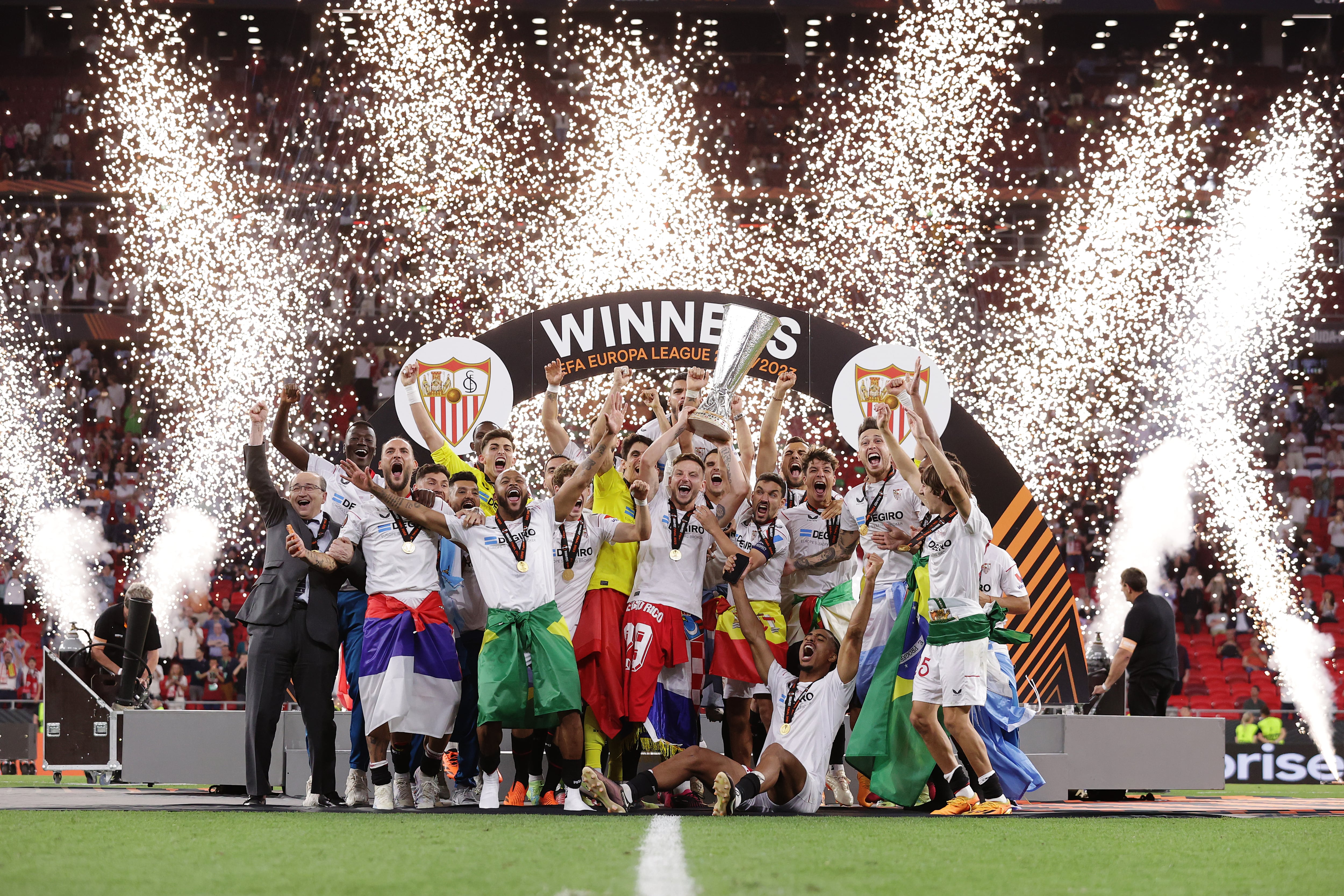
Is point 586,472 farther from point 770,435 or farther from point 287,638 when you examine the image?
point 287,638

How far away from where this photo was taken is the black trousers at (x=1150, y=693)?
1106 cm

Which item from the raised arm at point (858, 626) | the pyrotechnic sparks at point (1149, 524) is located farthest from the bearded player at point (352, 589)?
the pyrotechnic sparks at point (1149, 524)

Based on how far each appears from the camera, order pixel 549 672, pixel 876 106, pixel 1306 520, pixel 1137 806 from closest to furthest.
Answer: pixel 549 672 < pixel 1137 806 < pixel 1306 520 < pixel 876 106

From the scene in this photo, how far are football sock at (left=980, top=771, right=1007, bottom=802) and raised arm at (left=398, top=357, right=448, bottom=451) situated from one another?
3.80 meters

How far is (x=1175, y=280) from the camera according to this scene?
81.7 feet

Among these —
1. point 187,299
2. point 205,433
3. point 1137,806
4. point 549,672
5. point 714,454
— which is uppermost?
point 187,299

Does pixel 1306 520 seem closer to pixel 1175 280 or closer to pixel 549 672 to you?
pixel 1175 280

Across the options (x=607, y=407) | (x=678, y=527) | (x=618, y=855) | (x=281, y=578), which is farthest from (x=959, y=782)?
(x=281, y=578)

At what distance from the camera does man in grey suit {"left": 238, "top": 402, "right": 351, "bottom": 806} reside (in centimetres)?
764

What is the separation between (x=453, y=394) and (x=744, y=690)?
3714mm

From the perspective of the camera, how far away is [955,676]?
7508 mm

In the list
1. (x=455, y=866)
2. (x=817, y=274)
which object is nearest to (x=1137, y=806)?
(x=455, y=866)

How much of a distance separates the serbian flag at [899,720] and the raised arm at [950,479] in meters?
0.44

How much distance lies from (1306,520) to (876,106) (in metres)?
11.2
